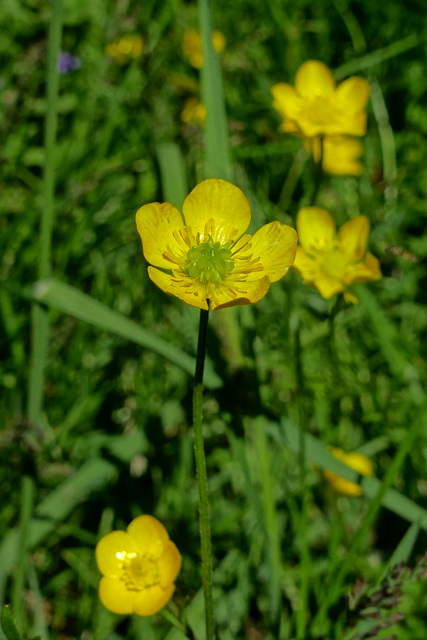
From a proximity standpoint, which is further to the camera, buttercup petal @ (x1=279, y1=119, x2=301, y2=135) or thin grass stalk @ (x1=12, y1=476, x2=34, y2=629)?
buttercup petal @ (x1=279, y1=119, x2=301, y2=135)

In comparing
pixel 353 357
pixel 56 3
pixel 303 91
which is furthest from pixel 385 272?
pixel 56 3

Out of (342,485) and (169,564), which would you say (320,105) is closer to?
(342,485)

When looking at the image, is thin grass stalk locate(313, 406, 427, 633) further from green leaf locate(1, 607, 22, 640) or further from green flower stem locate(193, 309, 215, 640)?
green leaf locate(1, 607, 22, 640)

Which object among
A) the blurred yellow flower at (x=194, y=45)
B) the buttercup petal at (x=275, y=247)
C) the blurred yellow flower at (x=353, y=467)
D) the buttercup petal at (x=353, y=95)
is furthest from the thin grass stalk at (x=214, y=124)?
the blurred yellow flower at (x=194, y=45)

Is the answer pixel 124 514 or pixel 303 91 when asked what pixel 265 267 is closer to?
pixel 124 514

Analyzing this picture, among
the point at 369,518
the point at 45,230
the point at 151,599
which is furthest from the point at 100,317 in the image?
the point at 369,518

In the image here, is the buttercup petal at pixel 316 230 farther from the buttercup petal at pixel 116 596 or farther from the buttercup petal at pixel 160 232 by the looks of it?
the buttercup petal at pixel 116 596

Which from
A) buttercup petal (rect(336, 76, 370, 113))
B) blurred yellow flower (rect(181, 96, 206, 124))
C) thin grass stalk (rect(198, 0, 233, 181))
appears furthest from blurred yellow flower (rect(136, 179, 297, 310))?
blurred yellow flower (rect(181, 96, 206, 124))
